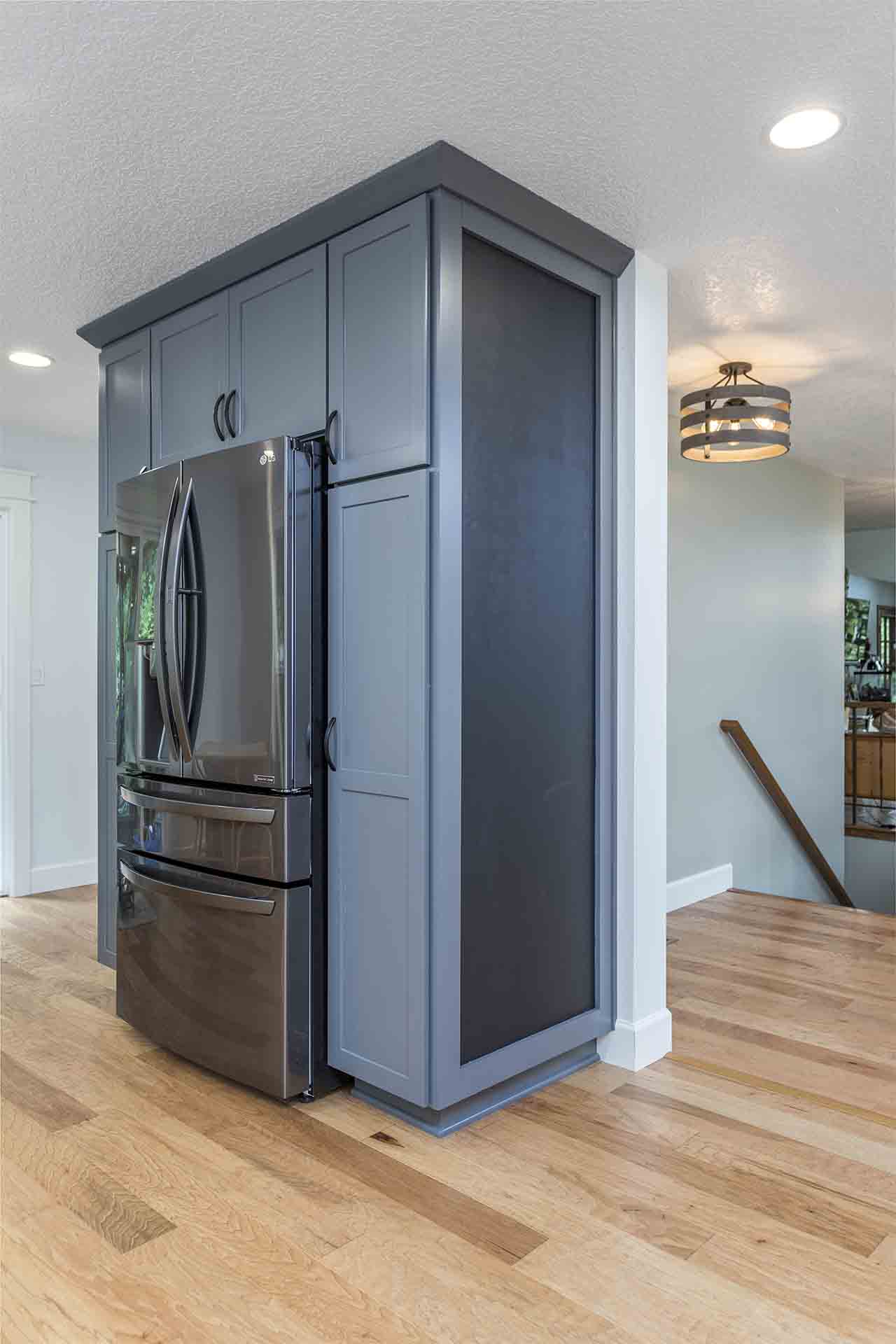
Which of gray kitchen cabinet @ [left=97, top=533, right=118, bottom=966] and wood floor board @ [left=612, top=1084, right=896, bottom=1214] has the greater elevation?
gray kitchen cabinet @ [left=97, top=533, right=118, bottom=966]

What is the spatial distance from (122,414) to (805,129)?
7.99 feet

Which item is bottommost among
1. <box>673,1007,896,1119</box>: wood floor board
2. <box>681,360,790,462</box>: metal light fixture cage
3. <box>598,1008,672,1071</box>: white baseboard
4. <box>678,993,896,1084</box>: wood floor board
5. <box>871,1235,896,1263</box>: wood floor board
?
<box>678,993,896,1084</box>: wood floor board

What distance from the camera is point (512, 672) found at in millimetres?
2566

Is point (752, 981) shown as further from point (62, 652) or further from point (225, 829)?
point (62, 652)

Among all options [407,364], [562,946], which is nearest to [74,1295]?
[562,946]

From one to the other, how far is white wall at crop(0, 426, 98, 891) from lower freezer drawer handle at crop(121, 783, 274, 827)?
2.32 meters

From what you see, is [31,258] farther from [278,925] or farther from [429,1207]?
[429,1207]

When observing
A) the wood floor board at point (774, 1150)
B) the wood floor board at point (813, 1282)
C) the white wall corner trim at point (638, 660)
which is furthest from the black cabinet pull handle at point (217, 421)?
the wood floor board at point (813, 1282)

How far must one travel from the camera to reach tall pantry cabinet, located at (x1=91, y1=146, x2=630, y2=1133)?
2.36 meters

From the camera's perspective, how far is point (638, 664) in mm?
2855

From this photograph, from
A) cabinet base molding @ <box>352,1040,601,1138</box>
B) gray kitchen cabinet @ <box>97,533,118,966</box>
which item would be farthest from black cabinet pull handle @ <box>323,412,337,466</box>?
cabinet base molding @ <box>352,1040,601,1138</box>

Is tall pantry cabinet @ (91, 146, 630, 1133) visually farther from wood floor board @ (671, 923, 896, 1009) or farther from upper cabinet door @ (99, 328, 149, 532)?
wood floor board @ (671, 923, 896, 1009)

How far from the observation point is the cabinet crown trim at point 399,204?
2.32 metres

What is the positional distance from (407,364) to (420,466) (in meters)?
0.27
